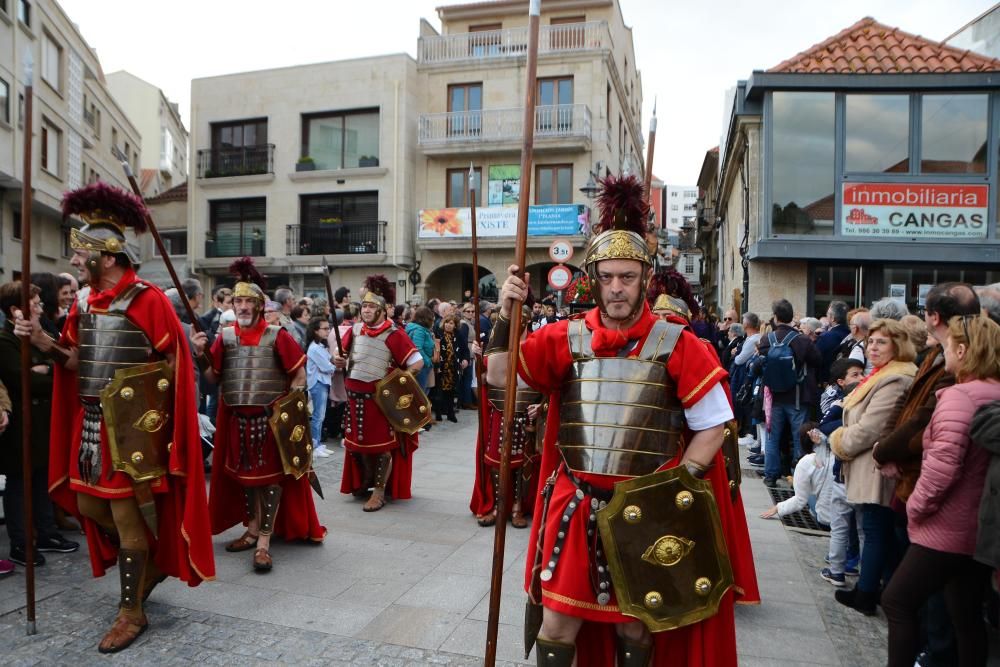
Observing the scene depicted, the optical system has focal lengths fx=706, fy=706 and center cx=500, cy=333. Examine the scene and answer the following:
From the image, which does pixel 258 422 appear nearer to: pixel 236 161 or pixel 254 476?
pixel 254 476

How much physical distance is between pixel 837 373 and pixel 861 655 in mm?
2367

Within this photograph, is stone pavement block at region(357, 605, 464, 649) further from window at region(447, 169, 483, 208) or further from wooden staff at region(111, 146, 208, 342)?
window at region(447, 169, 483, 208)

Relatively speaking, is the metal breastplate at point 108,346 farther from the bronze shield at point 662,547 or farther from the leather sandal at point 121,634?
the bronze shield at point 662,547

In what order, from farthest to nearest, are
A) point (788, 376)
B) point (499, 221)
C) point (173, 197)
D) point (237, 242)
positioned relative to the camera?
point (173, 197) < point (237, 242) < point (499, 221) < point (788, 376)

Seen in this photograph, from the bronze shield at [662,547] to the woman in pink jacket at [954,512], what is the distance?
1.05 m

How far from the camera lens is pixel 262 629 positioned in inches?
148

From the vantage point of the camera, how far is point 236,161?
82.0ft

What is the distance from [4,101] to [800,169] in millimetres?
18624

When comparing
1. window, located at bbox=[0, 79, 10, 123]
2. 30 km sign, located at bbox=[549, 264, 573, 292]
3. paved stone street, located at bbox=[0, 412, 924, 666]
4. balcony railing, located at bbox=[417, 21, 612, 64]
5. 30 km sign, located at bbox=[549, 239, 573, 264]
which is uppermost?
balcony railing, located at bbox=[417, 21, 612, 64]

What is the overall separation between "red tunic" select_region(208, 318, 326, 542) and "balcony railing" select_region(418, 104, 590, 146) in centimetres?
1811

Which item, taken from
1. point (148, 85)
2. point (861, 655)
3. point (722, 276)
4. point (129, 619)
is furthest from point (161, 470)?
point (148, 85)

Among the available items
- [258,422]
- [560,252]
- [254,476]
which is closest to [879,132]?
[560,252]

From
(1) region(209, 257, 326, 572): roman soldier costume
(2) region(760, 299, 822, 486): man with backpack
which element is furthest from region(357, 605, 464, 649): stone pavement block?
(2) region(760, 299, 822, 486): man with backpack

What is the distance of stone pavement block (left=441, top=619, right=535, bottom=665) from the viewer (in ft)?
11.6
